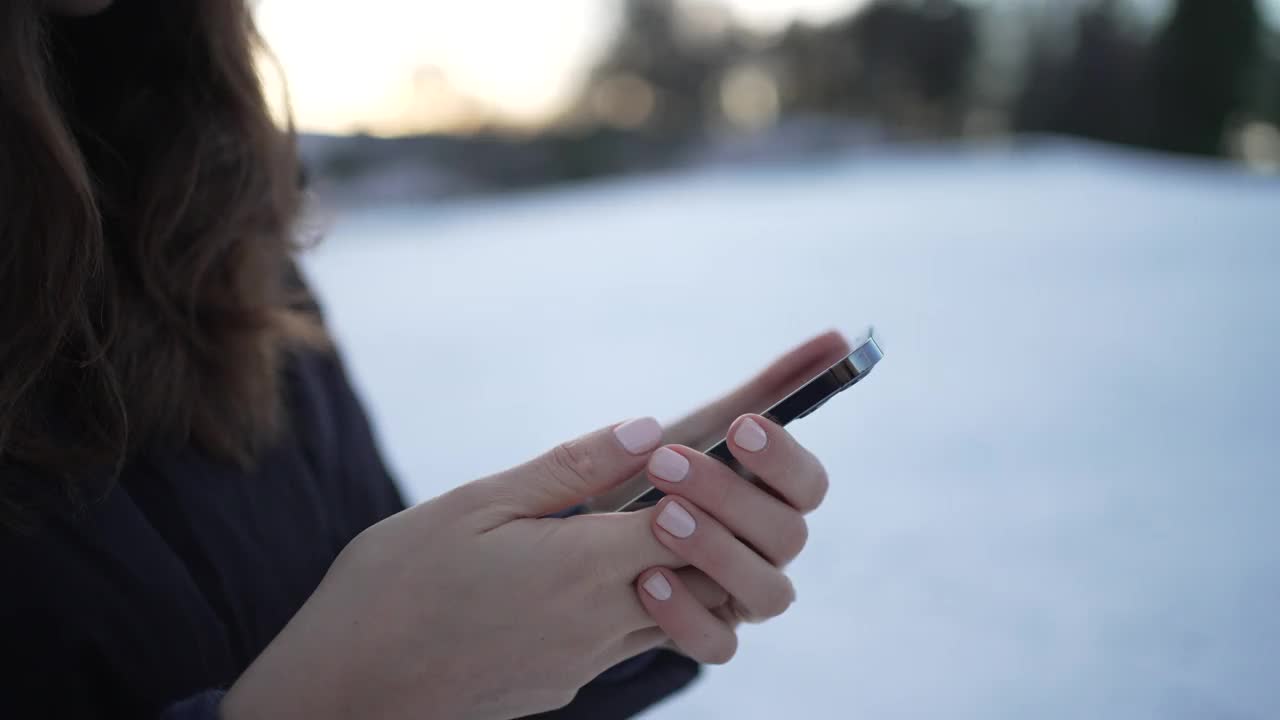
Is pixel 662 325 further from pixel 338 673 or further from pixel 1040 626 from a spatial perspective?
pixel 338 673

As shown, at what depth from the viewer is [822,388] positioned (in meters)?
0.64

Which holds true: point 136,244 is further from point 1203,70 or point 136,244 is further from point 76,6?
point 1203,70

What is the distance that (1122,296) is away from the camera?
3008 mm

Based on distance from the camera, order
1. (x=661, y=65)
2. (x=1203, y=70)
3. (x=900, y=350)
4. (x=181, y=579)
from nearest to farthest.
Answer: (x=181, y=579)
(x=900, y=350)
(x=1203, y=70)
(x=661, y=65)

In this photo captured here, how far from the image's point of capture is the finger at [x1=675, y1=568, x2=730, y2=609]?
67cm

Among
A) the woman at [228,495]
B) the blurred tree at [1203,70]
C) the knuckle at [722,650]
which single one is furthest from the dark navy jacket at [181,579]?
the blurred tree at [1203,70]

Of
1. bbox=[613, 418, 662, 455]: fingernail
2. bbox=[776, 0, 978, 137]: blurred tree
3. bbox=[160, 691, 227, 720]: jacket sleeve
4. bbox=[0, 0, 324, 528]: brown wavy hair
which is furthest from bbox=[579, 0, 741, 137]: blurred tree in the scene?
bbox=[160, 691, 227, 720]: jacket sleeve

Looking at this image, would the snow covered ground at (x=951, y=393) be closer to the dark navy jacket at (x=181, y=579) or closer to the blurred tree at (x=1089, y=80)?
the dark navy jacket at (x=181, y=579)

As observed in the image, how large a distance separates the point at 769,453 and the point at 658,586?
129 mm

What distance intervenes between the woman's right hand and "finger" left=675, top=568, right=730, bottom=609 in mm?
34

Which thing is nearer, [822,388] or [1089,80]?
[822,388]

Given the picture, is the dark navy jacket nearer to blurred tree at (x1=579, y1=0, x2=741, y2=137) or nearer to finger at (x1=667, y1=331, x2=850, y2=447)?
finger at (x1=667, y1=331, x2=850, y2=447)

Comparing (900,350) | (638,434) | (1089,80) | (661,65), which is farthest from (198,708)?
(1089,80)

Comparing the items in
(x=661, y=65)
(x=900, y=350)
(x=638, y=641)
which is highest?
(x=661, y=65)
